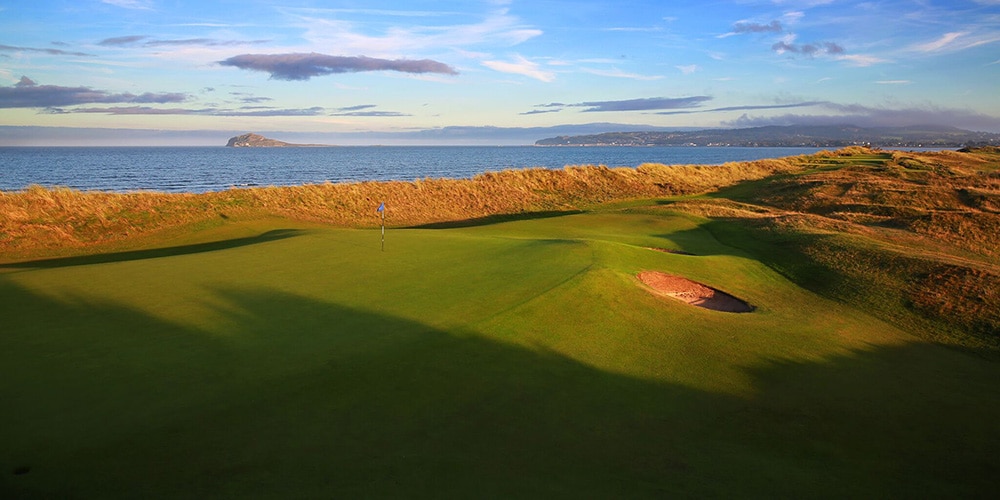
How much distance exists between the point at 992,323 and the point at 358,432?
41.5ft

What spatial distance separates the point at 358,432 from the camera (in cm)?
626

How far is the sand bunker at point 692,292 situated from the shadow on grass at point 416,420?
3850 millimetres

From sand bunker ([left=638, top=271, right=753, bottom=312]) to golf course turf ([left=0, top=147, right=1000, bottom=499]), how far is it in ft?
1.44

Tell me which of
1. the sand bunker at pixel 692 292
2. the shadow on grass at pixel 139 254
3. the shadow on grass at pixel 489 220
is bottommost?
the shadow on grass at pixel 489 220

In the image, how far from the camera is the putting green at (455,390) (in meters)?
5.60

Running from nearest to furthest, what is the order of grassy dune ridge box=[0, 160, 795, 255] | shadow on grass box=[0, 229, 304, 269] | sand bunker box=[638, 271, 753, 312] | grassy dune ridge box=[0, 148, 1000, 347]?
sand bunker box=[638, 271, 753, 312] → grassy dune ridge box=[0, 148, 1000, 347] → shadow on grass box=[0, 229, 304, 269] → grassy dune ridge box=[0, 160, 795, 255]

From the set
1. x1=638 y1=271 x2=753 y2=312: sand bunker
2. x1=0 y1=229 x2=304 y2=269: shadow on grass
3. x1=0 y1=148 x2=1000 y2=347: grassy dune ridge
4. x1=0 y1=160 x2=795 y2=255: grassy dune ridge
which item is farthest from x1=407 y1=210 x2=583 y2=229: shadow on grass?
x1=638 y1=271 x2=753 y2=312: sand bunker

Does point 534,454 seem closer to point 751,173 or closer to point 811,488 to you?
point 811,488

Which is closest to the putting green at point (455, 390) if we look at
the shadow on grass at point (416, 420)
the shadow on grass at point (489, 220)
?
the shadow on grass at point (416, 420)

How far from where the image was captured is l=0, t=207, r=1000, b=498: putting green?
18.4ft

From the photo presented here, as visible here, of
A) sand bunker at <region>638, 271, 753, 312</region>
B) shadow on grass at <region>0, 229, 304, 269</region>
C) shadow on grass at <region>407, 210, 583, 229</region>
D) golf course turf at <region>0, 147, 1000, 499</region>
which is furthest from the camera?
shadow on grass at <region>407, 210, 583, 229</region>

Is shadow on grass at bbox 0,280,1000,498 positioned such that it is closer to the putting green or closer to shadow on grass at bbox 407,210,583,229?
the putting green

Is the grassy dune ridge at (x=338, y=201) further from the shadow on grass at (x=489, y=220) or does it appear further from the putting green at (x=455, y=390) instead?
the putting green at (x=455, y=390)

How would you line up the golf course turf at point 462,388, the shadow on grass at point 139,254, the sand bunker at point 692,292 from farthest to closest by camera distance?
the shadow on grass at point 139,254 → the sand bunker at point 692,292 → the golf course turf at point 462,388
